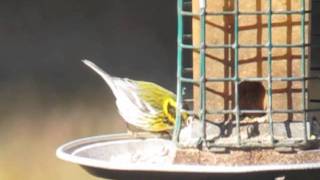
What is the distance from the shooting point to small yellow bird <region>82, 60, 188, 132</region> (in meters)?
2.41

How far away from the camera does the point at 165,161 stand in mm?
2316

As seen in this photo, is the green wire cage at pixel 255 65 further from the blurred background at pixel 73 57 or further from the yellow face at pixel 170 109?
the blurred background at pixel 73 57

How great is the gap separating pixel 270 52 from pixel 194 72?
159 millimetres

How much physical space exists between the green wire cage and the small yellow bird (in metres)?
0.11

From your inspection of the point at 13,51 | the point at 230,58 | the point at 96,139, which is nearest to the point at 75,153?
the point at 96,139

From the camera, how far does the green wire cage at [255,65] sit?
7.40ft

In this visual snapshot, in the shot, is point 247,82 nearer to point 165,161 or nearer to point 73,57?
point 165,161

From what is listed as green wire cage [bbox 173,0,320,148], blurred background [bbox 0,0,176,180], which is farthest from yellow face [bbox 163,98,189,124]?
blurred background [bbox 0,0,176,180]

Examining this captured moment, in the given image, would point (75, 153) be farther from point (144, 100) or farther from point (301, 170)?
point (301, 170)

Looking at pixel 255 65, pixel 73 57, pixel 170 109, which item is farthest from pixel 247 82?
pixel 73 57

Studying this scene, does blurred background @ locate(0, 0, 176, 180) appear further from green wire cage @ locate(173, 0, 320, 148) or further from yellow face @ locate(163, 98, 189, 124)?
green wire cage @ locate(173, 0, 320, 148)

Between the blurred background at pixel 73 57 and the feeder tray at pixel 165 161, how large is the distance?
1.02 metres

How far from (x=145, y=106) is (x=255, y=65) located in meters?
0.25

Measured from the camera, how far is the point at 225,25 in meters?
2.29
